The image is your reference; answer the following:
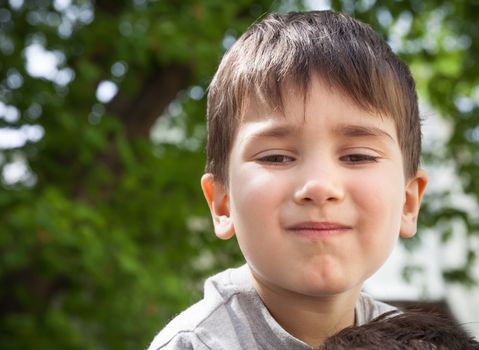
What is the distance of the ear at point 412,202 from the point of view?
6.28ft

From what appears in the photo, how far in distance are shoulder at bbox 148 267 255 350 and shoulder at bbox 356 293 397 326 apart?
272 millimetres

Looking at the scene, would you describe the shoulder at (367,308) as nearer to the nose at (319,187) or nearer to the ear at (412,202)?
the ear at (412,202)

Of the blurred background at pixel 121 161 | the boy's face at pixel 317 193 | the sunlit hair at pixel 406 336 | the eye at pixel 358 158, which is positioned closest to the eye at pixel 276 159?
the boy's face at pixel 317 193

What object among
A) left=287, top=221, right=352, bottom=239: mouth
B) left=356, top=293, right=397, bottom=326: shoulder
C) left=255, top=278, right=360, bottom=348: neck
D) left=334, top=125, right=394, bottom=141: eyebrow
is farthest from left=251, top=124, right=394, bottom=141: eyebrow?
left=356, top=293, right=397, bottom=326: shoulder

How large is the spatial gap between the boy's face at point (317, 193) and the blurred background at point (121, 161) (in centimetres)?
293

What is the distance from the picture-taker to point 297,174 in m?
1.61

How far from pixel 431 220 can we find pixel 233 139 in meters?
4.74

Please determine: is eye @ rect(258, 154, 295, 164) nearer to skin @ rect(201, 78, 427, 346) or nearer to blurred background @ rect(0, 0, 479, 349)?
skin @ rect(201, 78, 427, 346)

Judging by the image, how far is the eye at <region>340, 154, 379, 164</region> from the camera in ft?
5.41

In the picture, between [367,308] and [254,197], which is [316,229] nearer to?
[254,197]

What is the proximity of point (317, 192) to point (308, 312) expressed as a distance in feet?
1.16

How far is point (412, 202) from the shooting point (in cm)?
194

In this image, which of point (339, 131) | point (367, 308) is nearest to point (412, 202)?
point (367, 308)

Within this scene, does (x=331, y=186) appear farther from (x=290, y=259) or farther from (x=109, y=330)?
(x=109, y=330)
